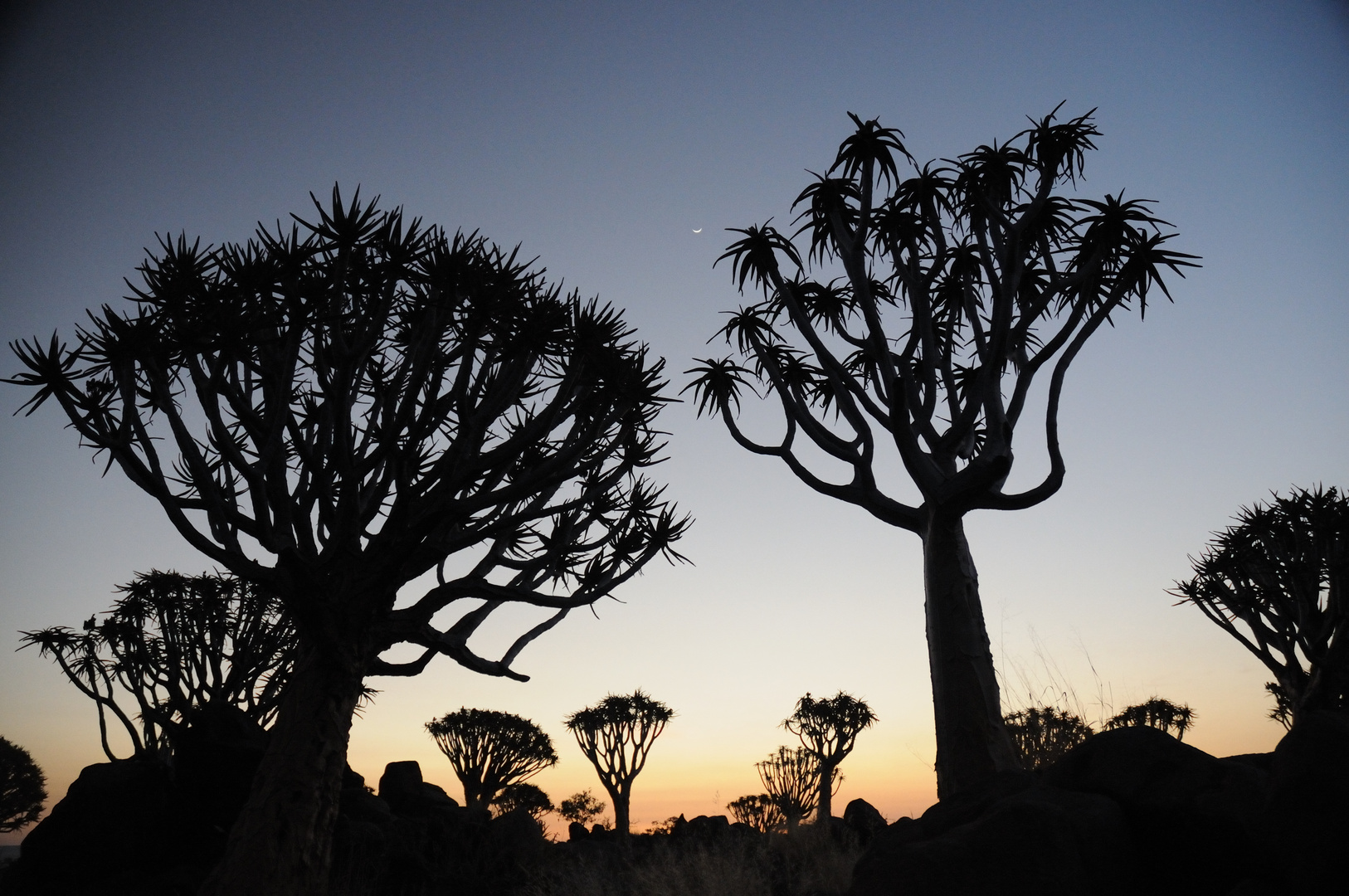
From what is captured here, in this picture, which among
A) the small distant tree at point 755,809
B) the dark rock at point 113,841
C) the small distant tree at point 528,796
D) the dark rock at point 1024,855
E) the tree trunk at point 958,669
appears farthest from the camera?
the small distant tree at point 528,796

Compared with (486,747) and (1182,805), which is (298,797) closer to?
(1182,805)

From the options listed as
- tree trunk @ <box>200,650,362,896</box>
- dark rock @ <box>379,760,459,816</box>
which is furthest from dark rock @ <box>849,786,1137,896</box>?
dark rock @ <box>379,760,459,816</box>

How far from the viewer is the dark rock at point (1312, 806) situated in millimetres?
3531

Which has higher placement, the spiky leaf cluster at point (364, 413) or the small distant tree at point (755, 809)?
the spiky leaf cluster at point (364, 413)

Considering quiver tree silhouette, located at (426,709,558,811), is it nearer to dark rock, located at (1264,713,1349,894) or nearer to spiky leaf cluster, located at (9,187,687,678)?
spiky leaf cluster, located at (9,187,687,678)

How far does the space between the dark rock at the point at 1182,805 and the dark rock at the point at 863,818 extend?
7.12m

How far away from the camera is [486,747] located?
2562 cm

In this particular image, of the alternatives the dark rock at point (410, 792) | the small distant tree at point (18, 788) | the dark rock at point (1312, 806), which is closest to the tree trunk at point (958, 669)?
the dark rock at point (1312, 806)

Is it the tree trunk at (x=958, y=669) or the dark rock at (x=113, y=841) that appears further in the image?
the dark rock at (x=113, y=841)

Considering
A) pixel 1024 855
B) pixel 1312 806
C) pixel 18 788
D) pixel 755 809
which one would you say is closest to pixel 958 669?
pixel 1024 855

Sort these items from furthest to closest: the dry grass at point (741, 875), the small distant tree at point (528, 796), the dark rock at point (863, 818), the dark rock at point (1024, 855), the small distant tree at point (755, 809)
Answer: the small distant tree at point (528, 796)
the small distant tree at point (755, 809)
the dark rock at point (863, 818)
the dry grass at point (741, 875)
the dark rock at point (1024, 855)

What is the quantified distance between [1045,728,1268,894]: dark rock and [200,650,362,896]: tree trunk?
5.81 m

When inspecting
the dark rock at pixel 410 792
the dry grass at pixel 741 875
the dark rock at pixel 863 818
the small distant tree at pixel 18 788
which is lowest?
the dry grass at pixel 741 875

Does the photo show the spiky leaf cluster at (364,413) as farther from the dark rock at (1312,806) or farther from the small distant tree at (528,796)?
the small distant tree at (528,796)
